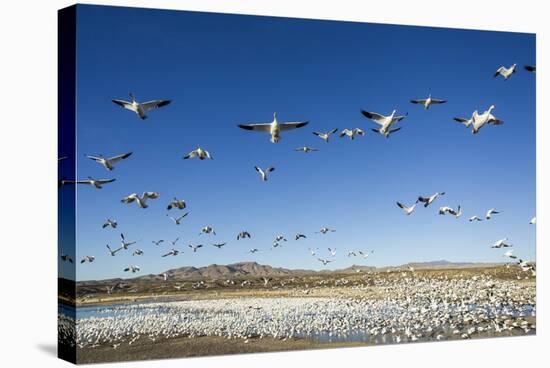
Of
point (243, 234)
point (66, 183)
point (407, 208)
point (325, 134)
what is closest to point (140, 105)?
point (66, 183)

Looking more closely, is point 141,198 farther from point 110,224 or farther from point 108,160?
point 108,160

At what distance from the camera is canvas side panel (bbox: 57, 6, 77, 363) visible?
468 inches

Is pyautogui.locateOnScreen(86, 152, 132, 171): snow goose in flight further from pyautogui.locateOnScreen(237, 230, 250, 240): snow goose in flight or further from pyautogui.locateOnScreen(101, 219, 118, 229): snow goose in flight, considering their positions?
pyautogui.locateOnScreen(237, 230, 250, 240): snow goose in flight

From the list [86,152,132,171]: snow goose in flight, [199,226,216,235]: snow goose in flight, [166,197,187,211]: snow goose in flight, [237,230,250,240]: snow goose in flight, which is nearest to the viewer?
[86,152,132,171]: snow goose in flight

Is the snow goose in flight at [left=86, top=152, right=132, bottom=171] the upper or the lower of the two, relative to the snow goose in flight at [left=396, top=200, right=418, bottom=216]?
upper

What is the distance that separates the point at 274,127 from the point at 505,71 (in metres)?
3.63

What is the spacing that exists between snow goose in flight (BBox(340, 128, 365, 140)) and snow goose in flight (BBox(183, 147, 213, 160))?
183 cm

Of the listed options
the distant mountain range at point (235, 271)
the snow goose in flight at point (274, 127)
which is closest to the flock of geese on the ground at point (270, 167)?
the snow goose in flight at point (274, 127)

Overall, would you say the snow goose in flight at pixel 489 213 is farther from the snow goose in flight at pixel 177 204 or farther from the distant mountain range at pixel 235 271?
the snow goose in flight at pixel 177 204

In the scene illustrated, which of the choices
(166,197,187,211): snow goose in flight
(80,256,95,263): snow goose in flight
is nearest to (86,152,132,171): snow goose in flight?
(166,197,187,211): snow goose in flight

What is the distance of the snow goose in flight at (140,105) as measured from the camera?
12.1 m

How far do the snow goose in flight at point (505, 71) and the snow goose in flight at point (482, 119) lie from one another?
1.55 feet

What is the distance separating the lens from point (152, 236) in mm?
12445

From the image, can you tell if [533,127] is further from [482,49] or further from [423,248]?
[423,248]
